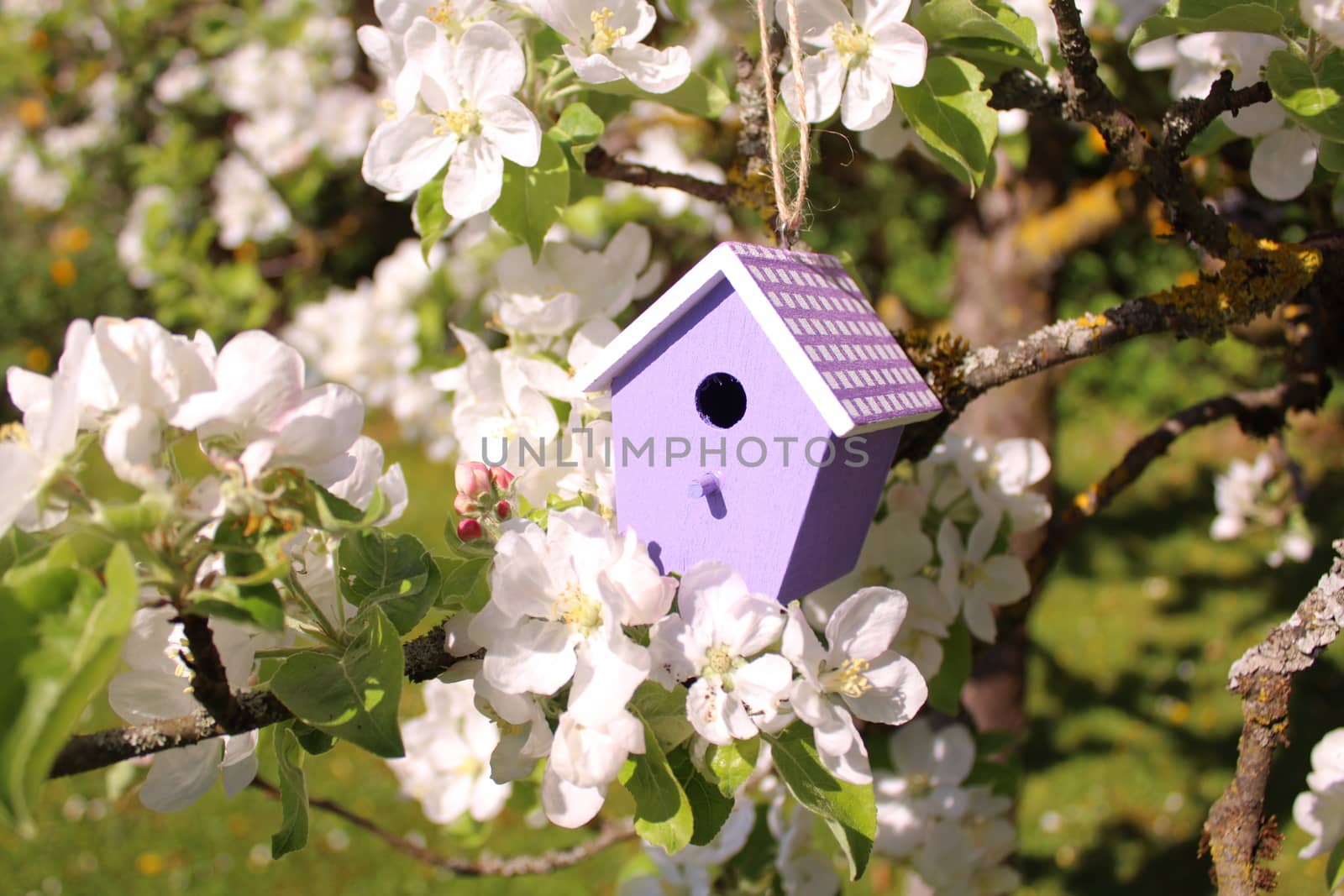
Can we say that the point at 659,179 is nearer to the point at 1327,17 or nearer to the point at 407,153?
the point at 407,153

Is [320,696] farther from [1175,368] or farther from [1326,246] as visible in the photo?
[1175,368]

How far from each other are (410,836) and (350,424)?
2.78m

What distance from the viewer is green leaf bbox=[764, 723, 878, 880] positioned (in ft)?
3.44

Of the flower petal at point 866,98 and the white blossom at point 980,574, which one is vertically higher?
the flower petal at point 866,98

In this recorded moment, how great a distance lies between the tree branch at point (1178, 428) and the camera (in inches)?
65.8

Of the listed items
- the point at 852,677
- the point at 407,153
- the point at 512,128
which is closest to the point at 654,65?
the point at 512,128

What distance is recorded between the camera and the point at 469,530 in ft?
3.72

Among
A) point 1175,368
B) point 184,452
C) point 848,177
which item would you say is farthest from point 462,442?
point 184,452

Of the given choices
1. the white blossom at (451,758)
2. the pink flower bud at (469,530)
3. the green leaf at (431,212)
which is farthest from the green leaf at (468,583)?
the white blossom at (451,758)

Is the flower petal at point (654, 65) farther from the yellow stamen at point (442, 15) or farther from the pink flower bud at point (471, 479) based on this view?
the pink flower bud at point (471, 479)

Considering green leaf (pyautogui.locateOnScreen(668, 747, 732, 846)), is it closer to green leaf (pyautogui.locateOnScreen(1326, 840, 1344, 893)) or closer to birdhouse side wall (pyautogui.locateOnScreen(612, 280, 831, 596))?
birdhouse side wall (pyautogui.locateOnScreen(612, 280, 831, 596))

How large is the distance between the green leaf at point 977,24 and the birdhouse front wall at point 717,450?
0.46 meters

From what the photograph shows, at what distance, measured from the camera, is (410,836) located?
329 centimetres

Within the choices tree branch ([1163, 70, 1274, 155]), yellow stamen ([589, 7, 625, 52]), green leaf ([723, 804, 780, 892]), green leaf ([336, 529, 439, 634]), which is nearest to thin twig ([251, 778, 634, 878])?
green leaf ([723, 804, 780, 892])
